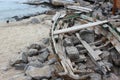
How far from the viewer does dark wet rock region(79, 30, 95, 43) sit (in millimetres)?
8375

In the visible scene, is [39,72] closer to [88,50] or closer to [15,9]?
[88,50]

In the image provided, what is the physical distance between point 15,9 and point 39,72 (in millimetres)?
11649

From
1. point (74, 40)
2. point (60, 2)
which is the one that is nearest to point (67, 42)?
point (74, 40)

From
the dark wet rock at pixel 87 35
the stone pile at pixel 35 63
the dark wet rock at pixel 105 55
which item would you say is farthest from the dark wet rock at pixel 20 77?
the dark wet rock at pixel 87 35

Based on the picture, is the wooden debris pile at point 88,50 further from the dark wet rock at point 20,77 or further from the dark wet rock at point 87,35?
the dark wet rock at point 20,77

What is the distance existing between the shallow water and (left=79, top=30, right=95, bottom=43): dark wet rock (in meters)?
8.59

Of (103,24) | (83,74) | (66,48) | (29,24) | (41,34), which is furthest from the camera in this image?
(29,24)

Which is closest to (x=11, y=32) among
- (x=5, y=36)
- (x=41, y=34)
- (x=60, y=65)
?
(x=5, y=36)

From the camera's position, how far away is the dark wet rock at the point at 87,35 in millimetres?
8375

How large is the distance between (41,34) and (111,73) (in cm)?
585

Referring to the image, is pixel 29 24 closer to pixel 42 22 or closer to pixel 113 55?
pixel 42 22

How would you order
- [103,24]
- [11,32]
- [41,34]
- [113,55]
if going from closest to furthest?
[113,55] < [103,24] < [41,34] < [11,32]

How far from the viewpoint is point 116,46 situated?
23.7 ft

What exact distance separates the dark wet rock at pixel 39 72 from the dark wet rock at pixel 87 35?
1522 mm
